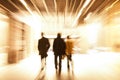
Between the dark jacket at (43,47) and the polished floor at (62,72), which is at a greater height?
the dark jacket at (43,47)

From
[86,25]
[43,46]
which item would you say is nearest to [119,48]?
[86,25]

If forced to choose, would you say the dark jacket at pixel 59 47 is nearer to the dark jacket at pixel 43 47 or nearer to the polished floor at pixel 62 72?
the dark jacket at pixel 43 47

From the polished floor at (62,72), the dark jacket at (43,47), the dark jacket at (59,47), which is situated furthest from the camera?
the dark jacket at (43,47)

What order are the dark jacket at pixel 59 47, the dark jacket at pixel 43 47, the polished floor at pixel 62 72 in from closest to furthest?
the polished floor at pixel 62 72 → the dark jacket at pixel 59 47 → the dark jacket at pixel 43 47

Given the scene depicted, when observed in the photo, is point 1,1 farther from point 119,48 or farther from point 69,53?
point 119,48

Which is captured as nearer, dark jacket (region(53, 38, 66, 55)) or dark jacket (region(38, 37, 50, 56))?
dark jacket (region(53, 38, 66, 55))

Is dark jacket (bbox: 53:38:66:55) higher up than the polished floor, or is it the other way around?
dark jacket (bbox: 53:38:66:55)

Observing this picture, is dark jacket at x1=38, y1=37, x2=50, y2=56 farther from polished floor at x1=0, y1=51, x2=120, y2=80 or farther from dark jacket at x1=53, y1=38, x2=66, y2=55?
polished floor at x1=0, y1=51, x2=120, y2=80

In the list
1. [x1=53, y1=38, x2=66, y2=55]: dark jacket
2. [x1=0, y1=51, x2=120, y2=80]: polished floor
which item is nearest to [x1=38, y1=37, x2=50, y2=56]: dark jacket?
[x1=53, y1=38, x2=66, y2=55]: dark jacket

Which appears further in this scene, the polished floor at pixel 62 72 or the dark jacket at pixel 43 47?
the dark jacket at pixel 43 47

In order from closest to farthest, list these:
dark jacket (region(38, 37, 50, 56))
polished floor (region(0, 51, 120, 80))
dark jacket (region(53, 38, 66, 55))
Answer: polished floor (region(0, 51, 120, 80)) < dark jacket (region(53, 38, 66, 55)) < dark jacket (region(38, 37, 50, 56))

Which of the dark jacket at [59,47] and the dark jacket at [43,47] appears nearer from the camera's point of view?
the dark jacket at [59,47]


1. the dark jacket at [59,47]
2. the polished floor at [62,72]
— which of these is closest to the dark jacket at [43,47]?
the dark jacket at [59,47]

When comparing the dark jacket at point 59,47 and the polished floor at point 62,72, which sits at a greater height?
the dark jacket at point 59,47
